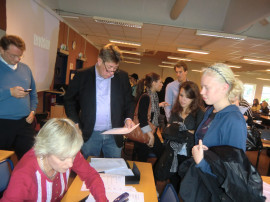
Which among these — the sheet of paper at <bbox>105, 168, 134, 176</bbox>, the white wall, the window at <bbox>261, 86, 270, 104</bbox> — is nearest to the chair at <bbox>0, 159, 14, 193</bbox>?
the sheet of paper at <bbox>105, 168, 134, 176</bbox>

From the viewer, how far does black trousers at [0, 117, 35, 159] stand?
2148 millimetres

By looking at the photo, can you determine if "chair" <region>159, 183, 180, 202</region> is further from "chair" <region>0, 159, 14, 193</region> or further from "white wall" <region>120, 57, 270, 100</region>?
"white wall" <region>120, 57, 270, 100</region>

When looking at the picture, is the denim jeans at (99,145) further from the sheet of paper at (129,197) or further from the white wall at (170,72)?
the white wall at (170,72)

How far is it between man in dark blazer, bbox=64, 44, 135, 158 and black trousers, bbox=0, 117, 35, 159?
0.80 m

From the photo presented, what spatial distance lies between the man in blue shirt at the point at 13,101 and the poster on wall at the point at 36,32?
43.2 inches

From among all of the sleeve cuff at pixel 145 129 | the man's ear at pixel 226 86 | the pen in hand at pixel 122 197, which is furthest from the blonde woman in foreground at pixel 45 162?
the sleeve cuff at pixel 145 129

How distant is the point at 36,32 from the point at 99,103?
112 inches

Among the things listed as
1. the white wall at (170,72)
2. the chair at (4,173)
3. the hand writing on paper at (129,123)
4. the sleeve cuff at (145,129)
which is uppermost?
the white wall at (170,72)

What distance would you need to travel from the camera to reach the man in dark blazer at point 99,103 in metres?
1.84

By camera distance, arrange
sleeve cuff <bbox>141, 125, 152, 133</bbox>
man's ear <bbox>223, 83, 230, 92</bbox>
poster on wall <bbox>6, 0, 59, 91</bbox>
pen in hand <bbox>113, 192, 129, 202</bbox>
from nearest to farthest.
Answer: pen in hand <bbox>113, 192, 129, 202</bbox> → man's ear <bbox>223, 83, 230, 92</bbox> → sleeve cuff <bbox>141, 125, 152, 133</bbox> → poster on wall <bbox>6, 0, 59, 91</bbox>

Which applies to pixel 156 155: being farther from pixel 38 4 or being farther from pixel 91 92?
pixel 38 4

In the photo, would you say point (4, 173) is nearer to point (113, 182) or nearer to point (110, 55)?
point (113, 182)

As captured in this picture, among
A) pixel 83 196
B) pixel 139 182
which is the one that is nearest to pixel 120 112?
pixel 139 182

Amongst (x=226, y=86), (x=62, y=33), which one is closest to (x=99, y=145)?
(x=226, y=86)
